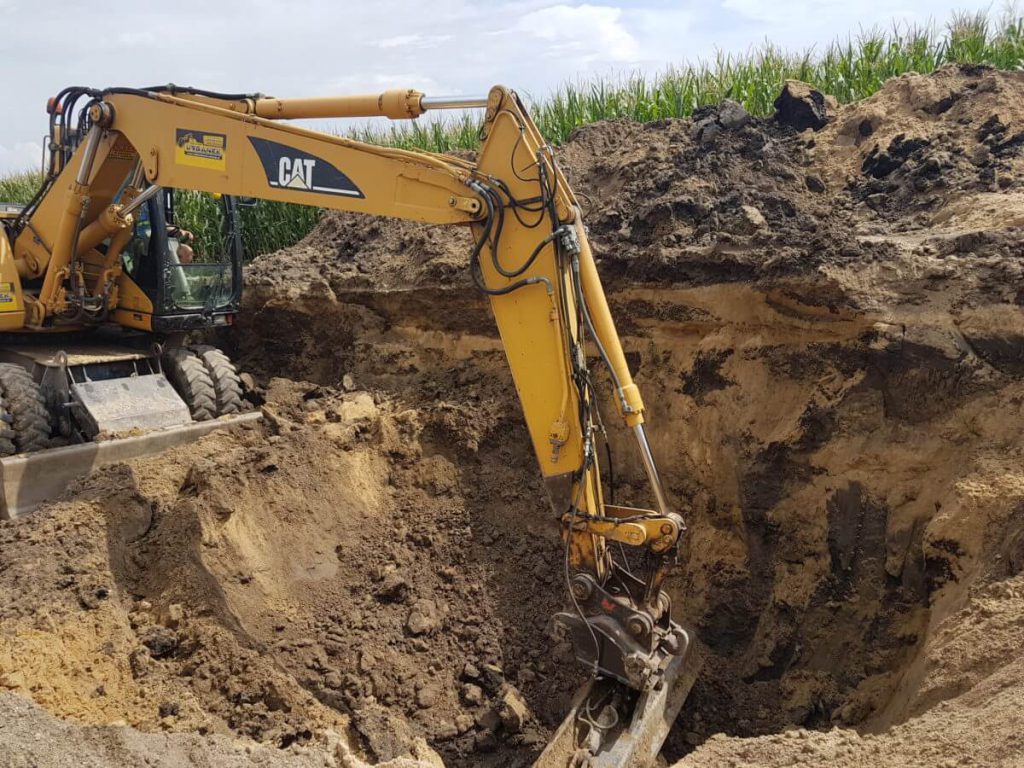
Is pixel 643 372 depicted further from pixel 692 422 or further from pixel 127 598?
pixel 127 598

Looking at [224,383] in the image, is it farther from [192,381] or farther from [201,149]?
[201,149]

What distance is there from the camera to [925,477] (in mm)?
5129

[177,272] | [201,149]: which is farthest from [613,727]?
[177,272]

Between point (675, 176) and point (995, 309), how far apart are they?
3095 mm

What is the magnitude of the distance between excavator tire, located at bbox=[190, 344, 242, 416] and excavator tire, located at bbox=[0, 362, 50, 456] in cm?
145

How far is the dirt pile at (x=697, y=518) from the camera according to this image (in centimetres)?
473

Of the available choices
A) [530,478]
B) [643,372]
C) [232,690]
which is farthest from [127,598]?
[643,372]

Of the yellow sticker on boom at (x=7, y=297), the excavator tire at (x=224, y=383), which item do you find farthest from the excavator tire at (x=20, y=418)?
the excavator tire at (x=224, y=383)

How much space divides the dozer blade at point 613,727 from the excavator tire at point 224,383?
4.53m

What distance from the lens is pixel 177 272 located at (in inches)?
298

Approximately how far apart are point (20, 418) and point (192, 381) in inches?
56.7

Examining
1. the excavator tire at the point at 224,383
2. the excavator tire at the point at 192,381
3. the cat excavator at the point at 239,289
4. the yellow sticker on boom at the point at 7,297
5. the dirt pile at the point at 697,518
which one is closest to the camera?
the cat excavator at the point at 239,289

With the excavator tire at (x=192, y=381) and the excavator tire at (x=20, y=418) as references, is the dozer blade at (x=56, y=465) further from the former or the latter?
the excavator tire at (x=192, y=381)

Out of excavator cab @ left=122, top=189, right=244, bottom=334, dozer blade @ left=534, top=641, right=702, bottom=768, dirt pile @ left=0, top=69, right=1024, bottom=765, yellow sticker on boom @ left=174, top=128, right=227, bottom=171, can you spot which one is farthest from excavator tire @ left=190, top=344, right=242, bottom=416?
dozer blade @ left=534, top=641, right=702, bottom=768
